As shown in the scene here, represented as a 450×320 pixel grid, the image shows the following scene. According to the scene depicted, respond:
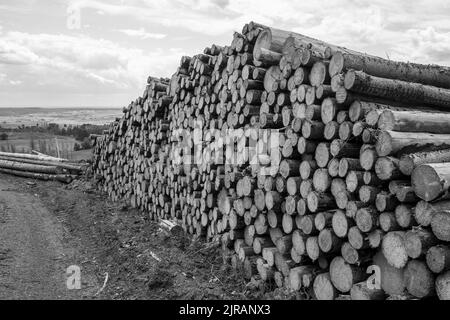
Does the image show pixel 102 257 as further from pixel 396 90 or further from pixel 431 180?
pixel 431 180

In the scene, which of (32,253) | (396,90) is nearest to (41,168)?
(32,253)

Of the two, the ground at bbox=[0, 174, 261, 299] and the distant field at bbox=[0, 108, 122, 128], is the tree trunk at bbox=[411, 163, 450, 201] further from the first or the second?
the distant field at bbox=[0, 108, 122, 128]

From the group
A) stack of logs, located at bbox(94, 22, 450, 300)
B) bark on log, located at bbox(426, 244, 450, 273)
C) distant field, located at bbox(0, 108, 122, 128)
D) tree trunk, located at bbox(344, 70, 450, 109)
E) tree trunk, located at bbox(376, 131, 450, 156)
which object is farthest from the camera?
distant field, located at bbox(0, 108, 122, 128)

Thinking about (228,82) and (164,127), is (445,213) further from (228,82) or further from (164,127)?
(164,127)

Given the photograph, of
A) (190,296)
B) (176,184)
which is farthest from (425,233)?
(176,184)

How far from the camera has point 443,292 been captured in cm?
369

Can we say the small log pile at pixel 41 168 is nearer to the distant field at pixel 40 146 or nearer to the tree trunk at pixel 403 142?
the distant field at pixel 40 146

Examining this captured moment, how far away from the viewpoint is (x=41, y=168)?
1537 cm

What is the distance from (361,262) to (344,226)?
1.38ft

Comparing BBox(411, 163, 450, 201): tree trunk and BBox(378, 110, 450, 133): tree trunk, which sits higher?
BBox(378, 110, 450, 133): tree trunk

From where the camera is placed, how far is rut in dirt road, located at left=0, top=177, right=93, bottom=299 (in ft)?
20.0

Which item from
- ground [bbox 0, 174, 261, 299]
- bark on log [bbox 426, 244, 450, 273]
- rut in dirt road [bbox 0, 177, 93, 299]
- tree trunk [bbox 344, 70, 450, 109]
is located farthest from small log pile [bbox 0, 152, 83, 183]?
bark on log [bbox 426, 244, 450, 273]

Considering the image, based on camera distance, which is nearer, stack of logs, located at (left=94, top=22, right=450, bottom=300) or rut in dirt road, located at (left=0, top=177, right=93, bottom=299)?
Result: stack of logs, located at (left=94, top=22, right=450, bottom=300)

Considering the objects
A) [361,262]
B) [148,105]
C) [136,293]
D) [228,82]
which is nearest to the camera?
[361,262]
